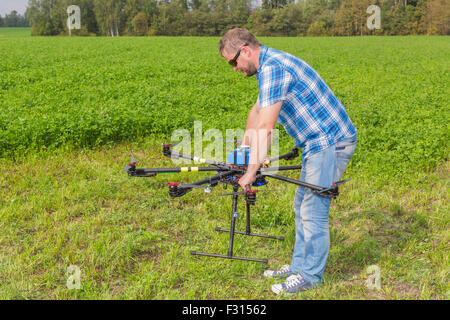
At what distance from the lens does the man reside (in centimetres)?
296

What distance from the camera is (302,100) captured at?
311cm

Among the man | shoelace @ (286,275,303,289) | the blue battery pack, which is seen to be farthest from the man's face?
shoelace @ (286,275,303,289)

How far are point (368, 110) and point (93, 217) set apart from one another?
655cm

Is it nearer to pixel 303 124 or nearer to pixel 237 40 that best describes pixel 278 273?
pixel 303 124

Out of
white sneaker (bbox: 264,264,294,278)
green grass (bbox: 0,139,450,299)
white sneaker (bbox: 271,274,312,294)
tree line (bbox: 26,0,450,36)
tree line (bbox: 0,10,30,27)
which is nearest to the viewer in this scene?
white sneaker (bbox: 271,274,312,294)

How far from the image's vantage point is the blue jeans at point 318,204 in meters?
3.21

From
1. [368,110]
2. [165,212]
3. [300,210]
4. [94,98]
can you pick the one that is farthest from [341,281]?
[94,98]

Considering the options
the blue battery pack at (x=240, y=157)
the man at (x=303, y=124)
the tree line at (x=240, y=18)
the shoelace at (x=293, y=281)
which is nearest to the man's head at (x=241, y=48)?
the man at (x=303, y=124)

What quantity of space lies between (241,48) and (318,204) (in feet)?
4.53

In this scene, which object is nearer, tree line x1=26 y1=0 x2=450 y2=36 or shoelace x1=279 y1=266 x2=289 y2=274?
shoelace x1=279 y1=266 x2=289 y2=274

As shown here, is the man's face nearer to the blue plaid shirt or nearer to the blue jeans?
the blue plaid shirt

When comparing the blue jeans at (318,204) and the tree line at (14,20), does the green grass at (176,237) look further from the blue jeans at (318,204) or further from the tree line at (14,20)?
the tree line at (14,20)

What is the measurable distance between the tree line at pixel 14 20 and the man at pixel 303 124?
123m

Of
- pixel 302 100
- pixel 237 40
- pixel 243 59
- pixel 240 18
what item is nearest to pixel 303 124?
pixel 302 100
